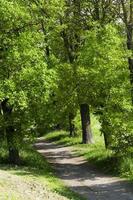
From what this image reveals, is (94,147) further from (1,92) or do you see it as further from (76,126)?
(1,92)

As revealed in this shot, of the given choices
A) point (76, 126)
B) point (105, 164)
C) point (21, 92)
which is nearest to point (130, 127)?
point (105, 164)

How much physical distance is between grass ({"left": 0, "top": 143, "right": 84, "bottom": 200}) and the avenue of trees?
50.7 inches

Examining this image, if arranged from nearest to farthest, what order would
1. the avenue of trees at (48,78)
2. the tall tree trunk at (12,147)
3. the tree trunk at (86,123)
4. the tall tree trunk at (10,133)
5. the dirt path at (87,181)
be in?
1. the dirt path at (87,181)
2. the avenue of trees at (48,78)
3. the tall tree trunk at (10,133)
4. the tall tree trunk at (12,147)
5. the tree trunk at (86,123)

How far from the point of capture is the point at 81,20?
36.4 meters

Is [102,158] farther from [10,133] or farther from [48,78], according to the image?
[48,78]

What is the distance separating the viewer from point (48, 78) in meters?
26.2

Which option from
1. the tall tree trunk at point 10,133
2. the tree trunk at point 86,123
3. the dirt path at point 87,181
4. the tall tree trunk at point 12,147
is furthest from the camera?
the tree trunk at point 86,123

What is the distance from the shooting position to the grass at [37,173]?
69.4 ft

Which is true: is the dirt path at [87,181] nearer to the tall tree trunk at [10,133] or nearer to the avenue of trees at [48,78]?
Result: the avenue of trees at [48,78]

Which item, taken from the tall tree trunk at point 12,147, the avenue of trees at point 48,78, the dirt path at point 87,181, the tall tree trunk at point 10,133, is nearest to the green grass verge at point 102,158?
the dirt path at point 87,181

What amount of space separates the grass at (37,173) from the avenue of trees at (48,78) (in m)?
1.29

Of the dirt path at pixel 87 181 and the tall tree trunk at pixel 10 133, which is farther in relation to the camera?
the tall tree trunk at pixel 10 133

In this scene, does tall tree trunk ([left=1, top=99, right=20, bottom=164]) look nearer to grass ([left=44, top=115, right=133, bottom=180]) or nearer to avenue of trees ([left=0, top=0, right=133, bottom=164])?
avenue of trees ([left=0, top=0, right=133, bottom=164])

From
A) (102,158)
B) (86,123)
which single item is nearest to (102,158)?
(102,158)
